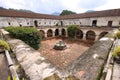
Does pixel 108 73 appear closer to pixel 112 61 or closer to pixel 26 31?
pixel 112 61

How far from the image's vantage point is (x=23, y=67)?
11.8 feet

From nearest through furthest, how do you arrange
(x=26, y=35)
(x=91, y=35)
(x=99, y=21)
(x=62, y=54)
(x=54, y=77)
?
(x=54, y=77) < (x=26, y=35) < (x=62, y=54) < (x=99, y=21) < (x=91, y=35)

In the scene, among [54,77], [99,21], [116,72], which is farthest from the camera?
[99,21]

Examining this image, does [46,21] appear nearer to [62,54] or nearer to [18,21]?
[18,21]

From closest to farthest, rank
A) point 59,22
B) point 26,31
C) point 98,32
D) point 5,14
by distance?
point 26,31 < point 98,32 < point 5,14 < point 59,22

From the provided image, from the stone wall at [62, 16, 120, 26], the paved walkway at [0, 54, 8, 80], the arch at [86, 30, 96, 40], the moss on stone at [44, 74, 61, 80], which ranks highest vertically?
the stone wall at [62, 16, 120, 26]

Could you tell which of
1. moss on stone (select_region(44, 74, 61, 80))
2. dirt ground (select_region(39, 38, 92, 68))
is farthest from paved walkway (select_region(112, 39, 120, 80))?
dirt ground (select_region(39, 38, 92, 68))

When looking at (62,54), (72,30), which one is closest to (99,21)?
(72,30)

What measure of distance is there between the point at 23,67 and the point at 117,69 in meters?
3.77

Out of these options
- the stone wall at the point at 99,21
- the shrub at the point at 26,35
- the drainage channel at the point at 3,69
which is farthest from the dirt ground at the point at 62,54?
the stone wall at the point at 99,21

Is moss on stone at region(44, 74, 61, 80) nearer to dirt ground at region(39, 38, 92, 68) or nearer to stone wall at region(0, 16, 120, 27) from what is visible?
dirt ground at region(39, 38, 92, 68)

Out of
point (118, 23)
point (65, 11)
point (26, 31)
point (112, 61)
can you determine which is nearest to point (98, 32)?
point (118, 23)

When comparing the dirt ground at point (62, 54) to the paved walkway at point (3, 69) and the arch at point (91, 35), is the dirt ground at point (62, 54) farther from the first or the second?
the arch at point (91, 35)

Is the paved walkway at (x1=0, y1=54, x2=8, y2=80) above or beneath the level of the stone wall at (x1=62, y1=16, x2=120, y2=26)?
beneath
